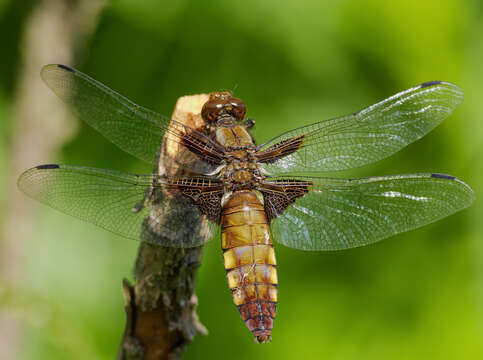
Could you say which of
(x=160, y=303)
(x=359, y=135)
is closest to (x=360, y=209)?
(x=359, y=135)

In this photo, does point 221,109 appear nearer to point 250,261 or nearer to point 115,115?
point 115,115

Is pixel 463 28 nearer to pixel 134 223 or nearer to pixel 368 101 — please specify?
pixel 368 101

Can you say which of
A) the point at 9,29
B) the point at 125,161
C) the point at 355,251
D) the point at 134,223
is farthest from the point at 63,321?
the point at 9,29

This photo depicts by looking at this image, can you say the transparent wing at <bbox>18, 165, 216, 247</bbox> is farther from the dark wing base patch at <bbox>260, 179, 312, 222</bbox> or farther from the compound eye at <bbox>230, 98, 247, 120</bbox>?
the compound eye at <bbox>230, 98, 247, 120</bbox>

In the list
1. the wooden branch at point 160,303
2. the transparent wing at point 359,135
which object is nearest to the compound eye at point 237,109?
the transparent wing at point 359,135

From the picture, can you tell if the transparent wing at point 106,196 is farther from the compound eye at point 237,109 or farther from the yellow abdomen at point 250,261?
the compound eye at point 237,109
